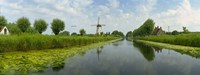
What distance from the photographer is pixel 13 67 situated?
40.3ft

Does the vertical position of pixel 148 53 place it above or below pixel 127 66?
below

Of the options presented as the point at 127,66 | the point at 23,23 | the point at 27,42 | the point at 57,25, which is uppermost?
the point at 23,23

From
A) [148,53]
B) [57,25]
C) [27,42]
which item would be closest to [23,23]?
[57,25]

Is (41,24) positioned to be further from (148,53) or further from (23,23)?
(148,53)

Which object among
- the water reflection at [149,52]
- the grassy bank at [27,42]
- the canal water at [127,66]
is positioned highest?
the grassy bank at [27,42]

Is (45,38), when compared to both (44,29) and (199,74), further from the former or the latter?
(44,29)

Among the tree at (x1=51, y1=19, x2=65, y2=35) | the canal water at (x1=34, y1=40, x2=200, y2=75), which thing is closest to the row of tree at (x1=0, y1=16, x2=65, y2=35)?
the tree at (x1=51, y1=19, x2=65, y2=35)

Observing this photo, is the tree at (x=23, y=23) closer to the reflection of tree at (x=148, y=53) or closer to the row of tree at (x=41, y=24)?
the row of tree at (x=41, y=24)

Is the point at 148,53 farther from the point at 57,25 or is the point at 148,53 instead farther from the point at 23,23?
the point at 23,23

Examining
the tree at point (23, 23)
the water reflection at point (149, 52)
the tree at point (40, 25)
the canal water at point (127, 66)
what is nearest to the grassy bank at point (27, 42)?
the canal water at point (127, 66)

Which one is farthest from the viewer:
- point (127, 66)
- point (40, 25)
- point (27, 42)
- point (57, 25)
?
point (57, 25)

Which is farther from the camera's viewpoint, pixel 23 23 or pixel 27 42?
pixel 23 23

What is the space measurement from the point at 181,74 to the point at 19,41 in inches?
607

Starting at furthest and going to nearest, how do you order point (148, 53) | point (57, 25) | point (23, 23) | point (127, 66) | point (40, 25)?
point (23, 23), point (57, 25), point (40, 25), point (148, 53), point (127, 66)
